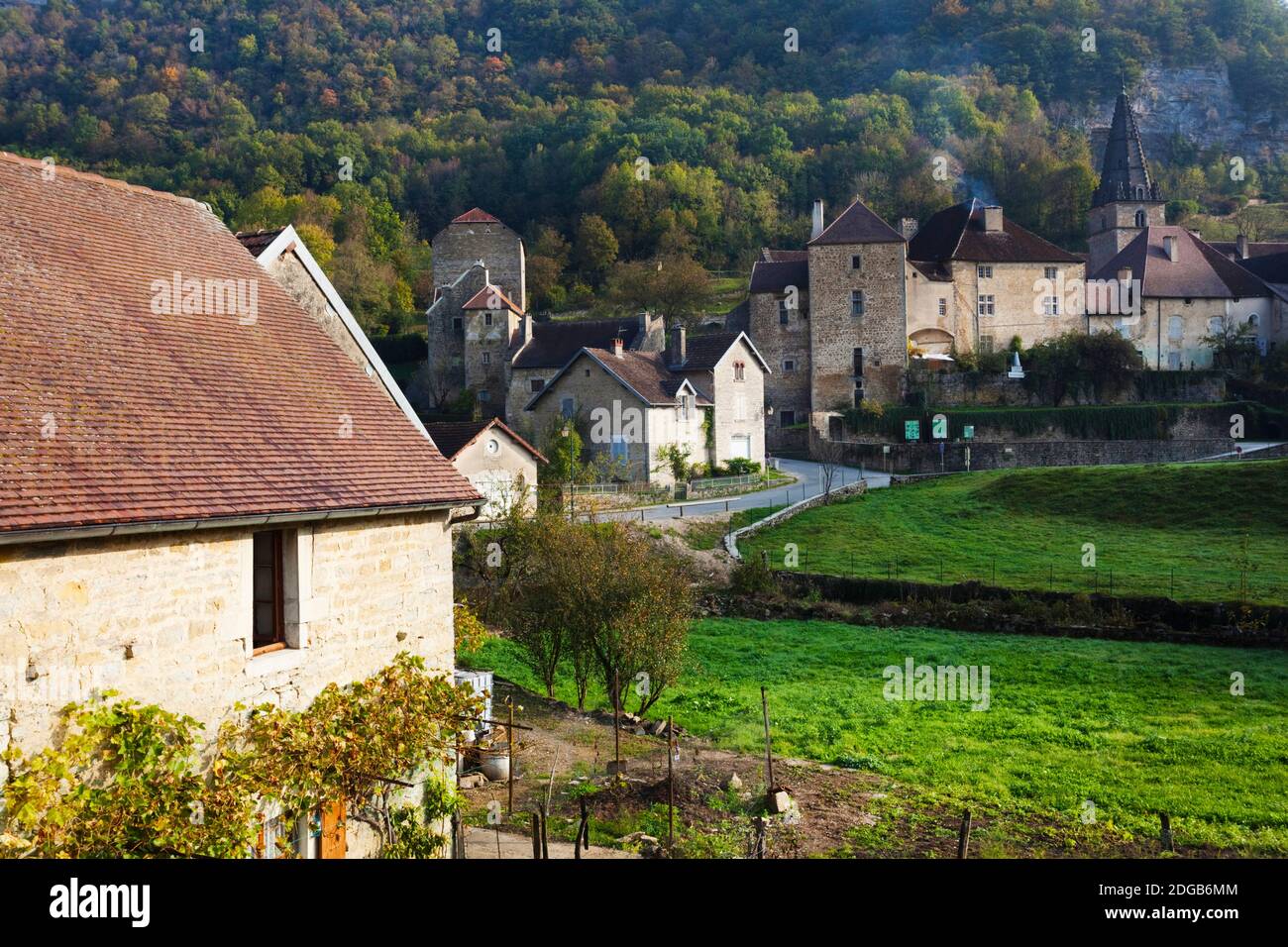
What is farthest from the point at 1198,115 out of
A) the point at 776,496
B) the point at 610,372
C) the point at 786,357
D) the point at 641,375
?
the point at 610,372

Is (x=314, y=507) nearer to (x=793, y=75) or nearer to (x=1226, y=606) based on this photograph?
(x=1226, y=606)

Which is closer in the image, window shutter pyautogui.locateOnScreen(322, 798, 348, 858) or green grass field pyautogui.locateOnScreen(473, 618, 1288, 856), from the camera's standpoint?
window shutter pyautogui.locateOnScreen(322, 798, 348, 858)

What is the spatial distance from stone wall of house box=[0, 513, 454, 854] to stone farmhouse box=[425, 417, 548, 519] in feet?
75.3

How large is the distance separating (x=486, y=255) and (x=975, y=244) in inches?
1369

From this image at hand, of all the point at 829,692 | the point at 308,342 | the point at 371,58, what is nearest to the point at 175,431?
the point at 308,342

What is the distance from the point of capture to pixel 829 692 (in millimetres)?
21609

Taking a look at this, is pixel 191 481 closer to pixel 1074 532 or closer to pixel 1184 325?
pixel 1074 532

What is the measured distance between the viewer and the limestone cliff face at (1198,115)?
122 metres

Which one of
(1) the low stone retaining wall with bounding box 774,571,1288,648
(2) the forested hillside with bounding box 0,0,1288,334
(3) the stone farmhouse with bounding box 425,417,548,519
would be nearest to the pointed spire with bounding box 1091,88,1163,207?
(2) the forested hillside with bounding box 0,0,1288,334

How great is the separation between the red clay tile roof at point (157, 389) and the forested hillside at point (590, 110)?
63.3m

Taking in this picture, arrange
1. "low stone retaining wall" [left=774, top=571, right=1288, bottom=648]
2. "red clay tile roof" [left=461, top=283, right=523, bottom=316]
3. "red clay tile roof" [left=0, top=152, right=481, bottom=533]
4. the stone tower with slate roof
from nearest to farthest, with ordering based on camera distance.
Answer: "red clay tile roof" [left=0, top=152, right=481, bottom=533], "low stone retaining wall" [left=774, top=571, right=1288, bottom=648], "red clay tile roof" [left=461, top=283, right=523, bottom=316], the stone tower with slate roof

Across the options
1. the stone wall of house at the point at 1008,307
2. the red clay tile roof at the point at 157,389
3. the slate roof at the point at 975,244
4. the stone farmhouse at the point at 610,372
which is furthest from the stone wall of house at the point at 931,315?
the red clay tile roof at the point at 157,389

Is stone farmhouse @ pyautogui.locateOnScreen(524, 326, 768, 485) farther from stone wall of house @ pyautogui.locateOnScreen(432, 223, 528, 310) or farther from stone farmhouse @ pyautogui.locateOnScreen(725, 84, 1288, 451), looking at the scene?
stone wall of house @ pyautogui.locateOnScreen(432, 223, 528, 310)

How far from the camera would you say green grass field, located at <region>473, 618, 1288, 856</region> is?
14430 mm
